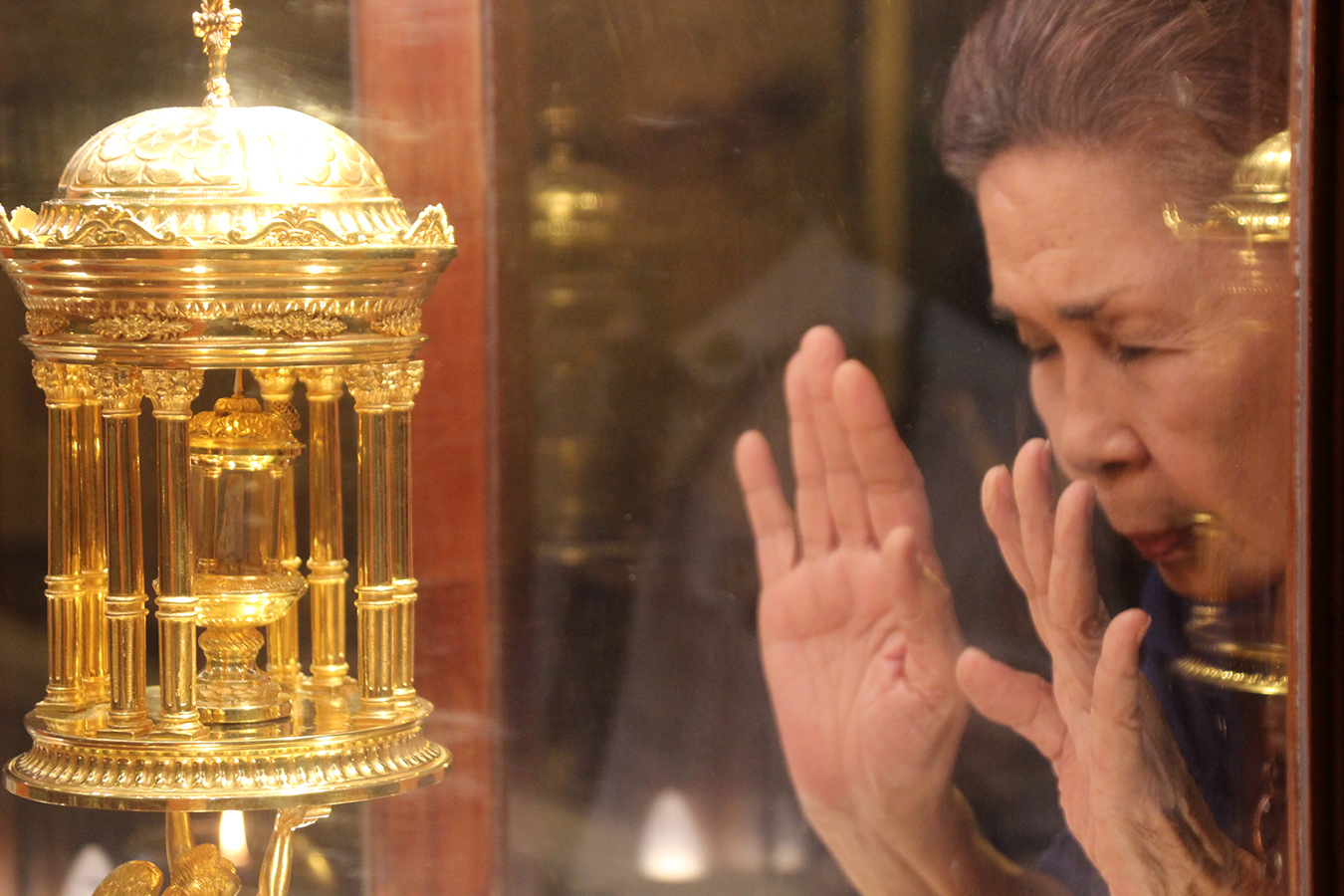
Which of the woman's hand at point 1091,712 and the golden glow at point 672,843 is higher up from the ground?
the woman's hand at point 1091,712

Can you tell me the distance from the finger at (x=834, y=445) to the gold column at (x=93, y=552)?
1221mm

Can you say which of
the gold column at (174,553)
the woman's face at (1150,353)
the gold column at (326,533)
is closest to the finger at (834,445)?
the woman's face at (1150,353)

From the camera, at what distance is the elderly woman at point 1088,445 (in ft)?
8.39

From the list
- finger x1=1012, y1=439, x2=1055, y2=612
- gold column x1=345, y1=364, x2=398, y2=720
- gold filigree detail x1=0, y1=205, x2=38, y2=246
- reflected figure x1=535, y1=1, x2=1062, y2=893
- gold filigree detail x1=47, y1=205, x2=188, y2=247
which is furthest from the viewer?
reflected figure x1=535, y1=1, x2=1062, y2=893

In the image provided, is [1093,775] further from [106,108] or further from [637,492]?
Result: [106,108]

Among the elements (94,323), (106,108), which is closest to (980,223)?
(94,323)

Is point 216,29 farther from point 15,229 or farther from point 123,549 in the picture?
point 123,549

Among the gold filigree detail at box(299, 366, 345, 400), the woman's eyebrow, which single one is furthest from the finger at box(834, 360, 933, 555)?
the gold filigree detail at box(299, 366, 345, 400)

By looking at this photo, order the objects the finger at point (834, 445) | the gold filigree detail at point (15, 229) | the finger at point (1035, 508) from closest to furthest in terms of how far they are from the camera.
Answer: the gold filigree detail at point (15, 229)
the finger at point (1035, 508)
the finger at point (834, 445)

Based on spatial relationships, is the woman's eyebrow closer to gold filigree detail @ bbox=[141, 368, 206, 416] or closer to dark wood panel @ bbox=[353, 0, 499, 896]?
dark wood panel @ bbox=[353, 0, 499, 896]

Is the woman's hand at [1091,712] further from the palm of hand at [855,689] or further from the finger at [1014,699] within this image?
the palm of hand at [855,689]

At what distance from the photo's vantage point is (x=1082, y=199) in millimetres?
2658

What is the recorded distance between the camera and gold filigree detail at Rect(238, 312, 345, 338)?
2.46 m

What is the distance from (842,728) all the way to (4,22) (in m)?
2.05
